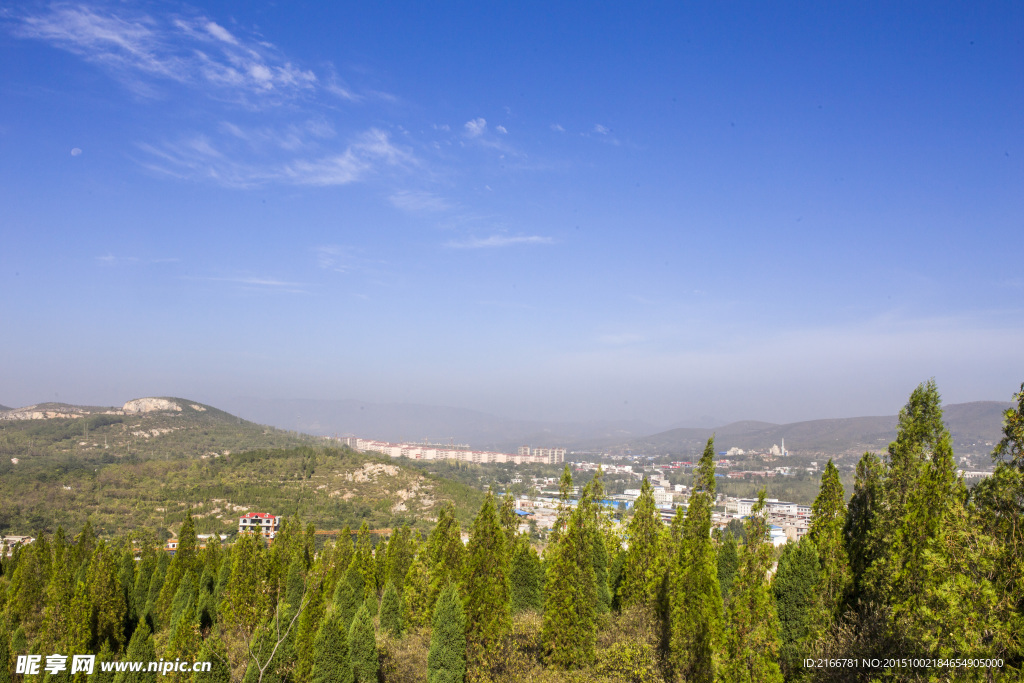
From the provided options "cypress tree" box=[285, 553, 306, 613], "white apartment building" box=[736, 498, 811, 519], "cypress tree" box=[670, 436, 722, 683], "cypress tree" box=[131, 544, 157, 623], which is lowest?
"white apartment building" box=[736, 498, 811, 519]

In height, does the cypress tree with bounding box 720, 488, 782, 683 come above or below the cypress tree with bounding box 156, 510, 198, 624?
above

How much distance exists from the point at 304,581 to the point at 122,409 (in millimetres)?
148545

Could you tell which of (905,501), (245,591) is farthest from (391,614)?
(905,501)

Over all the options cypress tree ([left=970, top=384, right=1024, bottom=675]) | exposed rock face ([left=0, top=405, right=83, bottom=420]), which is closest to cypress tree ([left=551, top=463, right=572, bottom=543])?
cypress tree ([left=970, top=384, right=1024, bottom=675])

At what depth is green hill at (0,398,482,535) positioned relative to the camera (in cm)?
5978

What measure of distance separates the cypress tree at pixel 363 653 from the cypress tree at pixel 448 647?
228 centimetres

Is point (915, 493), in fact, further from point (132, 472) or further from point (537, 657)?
point (132, 472)

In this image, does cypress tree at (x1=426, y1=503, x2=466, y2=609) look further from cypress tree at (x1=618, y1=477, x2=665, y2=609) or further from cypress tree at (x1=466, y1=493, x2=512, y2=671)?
cypress tree at (x1=618, y1=477, x2=665, y2=609)

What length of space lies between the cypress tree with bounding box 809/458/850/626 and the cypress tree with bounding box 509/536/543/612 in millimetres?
9824

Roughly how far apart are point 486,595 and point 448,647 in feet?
5.23

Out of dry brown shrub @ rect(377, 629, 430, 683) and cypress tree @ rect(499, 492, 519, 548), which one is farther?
cypress tree @ rect(499, 492, 519, 548)

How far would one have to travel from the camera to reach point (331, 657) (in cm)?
1594

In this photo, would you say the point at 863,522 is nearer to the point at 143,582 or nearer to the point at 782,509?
the point at 143,582

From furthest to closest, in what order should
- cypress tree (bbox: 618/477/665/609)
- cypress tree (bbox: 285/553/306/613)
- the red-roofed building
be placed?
the red-roofed building, cypress tree (bbox: 285/553/306/613), cypress tree (bbox: 618/477/665/609)
